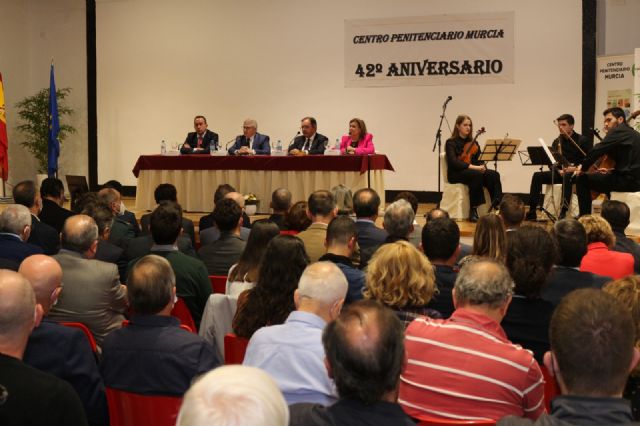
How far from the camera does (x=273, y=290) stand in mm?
3191

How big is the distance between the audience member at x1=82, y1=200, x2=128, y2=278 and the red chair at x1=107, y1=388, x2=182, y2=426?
1.94 metres

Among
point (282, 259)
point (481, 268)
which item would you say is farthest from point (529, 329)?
point (282, 259)

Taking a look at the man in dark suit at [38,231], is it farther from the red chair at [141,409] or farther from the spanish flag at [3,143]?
the spanish flag at [3,143]

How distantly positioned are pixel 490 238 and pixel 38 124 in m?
11.6

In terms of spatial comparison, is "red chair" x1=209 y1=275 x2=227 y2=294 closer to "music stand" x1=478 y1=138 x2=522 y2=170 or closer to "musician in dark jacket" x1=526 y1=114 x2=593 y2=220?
"music stand" x1=478 y1=138 x2=522 y2=170

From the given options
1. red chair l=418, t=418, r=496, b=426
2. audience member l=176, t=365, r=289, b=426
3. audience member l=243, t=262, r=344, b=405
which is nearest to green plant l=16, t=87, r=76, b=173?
audience member l=243, t=262, r=344, b=405

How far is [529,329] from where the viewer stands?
314 centimetres

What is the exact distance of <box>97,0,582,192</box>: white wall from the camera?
11680 millimetres

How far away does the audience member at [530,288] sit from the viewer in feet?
10.3

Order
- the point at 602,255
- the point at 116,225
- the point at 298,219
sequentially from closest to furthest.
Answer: the point at 602,255
the point at 298,219
the point at 116,225

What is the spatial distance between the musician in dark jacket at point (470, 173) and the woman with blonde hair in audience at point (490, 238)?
534 centimetres

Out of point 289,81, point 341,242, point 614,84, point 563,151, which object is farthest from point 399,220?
point 289,81

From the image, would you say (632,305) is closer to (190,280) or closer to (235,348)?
(235,348)

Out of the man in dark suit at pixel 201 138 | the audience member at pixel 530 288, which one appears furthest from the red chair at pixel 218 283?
the man in dark suit at pixel 201 138
